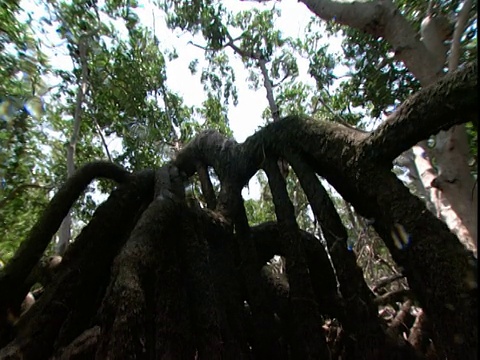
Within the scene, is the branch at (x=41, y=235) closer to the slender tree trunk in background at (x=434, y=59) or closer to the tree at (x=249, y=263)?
the tree at (x=249, y=263)

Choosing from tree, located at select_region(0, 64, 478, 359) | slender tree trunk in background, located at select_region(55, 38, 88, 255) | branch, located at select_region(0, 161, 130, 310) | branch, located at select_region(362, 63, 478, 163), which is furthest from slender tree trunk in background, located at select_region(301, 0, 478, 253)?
slender tree trunk in background, located at select_region(55, 38, 88, 255)

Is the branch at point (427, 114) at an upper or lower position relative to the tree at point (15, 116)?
lower

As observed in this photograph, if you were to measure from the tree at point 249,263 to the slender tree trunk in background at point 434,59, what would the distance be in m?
1.27

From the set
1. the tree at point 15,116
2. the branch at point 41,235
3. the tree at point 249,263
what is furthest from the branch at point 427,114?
the tree at point 15,116

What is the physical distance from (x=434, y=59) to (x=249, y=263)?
2711 millimetres

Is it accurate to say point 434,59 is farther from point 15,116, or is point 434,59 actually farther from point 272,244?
point 15,116

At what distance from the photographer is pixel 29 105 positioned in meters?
6.74

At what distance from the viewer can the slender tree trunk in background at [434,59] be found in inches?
136

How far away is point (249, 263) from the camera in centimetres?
333

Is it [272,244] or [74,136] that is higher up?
[74,136]

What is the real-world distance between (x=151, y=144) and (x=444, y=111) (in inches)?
339

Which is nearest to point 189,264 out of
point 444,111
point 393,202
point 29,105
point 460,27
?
point 393,202

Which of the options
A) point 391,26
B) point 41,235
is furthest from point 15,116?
point 391,26

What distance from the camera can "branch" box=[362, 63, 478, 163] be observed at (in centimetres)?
195
